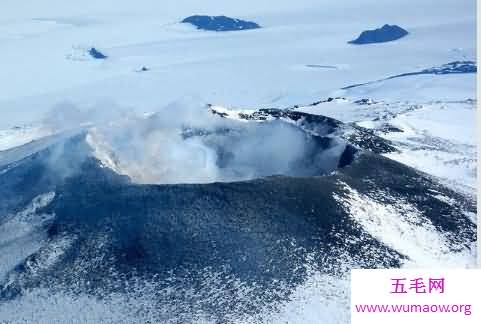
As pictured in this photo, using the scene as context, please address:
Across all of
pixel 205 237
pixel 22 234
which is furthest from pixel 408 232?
pixel 22 234

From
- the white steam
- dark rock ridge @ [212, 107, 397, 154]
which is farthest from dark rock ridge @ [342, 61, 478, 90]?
the white steam

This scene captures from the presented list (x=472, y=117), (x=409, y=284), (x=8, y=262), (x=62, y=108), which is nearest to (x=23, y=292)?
(x=8, y=262)

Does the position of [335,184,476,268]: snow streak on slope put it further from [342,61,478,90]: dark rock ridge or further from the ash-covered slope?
[342,61,478,90]: dark rock ridge

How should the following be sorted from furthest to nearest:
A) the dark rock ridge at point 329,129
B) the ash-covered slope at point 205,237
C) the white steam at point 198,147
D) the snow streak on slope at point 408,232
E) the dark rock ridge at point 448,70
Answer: the dark rock ridge at point 448,70
the dark rock ridge at point 329,129
the white steam at point 198,147
the snow streak on slope at point 408,232
the ash-covered slope at point 205,237

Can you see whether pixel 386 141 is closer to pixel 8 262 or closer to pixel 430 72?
pixel 8 262

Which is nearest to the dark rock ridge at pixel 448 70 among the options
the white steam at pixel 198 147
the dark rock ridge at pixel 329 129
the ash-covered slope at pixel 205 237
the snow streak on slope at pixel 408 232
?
the dark rock ridge at pixel 329 129

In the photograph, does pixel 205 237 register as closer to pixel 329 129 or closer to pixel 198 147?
pixel 198 147

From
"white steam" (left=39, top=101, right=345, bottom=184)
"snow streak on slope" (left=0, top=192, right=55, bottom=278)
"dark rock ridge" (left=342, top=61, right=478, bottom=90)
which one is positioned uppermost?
"white steam" (left=39, top=101, right=345, bottom=184)

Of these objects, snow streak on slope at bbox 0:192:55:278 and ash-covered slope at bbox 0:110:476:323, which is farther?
snow streak on slope at bbox 0:192:55:278

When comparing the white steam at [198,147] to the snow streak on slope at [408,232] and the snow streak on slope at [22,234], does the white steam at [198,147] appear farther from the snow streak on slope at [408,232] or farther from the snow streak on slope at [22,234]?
the snow streak on slope at [408,232]
